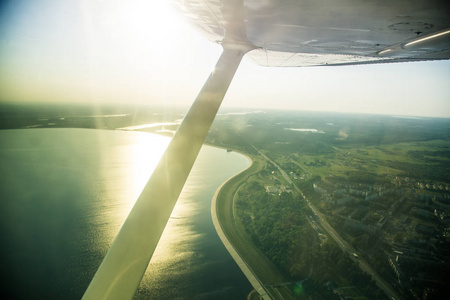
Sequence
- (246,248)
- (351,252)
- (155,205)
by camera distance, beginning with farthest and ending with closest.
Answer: (351,252)
(246,248)
(155,205)

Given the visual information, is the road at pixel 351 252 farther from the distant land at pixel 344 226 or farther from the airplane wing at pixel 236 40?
the airplane wing at pixel 236 40

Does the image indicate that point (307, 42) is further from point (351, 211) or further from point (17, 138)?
point (17, 138)

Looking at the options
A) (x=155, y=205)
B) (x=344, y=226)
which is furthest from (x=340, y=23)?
(x=344, y=226)

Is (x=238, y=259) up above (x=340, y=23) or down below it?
below

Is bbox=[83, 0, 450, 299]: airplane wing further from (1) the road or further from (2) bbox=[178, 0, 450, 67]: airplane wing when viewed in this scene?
(1) the road

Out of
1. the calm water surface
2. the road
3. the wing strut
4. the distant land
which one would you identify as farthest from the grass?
the wing strut

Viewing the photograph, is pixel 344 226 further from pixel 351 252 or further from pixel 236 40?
pixel 236 40
